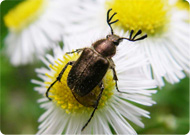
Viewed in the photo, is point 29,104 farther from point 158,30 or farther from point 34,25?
point 158,30

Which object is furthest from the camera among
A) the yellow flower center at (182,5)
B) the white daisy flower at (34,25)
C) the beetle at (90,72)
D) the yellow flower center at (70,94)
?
the white daisy flower at (34,25)

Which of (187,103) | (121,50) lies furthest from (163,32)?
(187,103)

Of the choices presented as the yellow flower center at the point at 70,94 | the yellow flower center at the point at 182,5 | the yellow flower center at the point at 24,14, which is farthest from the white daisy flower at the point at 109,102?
the yellow flower center at the point at 24,14

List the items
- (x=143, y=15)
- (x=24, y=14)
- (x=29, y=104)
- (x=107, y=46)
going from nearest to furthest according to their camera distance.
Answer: (x=107, y=46)
(x=143, y=15)
(x=24, y=14)
(x=29, y=104)

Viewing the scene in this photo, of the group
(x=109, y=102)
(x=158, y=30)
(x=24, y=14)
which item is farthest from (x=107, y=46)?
(x=24, y=14)

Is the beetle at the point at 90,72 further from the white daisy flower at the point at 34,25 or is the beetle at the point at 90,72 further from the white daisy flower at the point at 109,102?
the white daisy flower at the point at 34,25

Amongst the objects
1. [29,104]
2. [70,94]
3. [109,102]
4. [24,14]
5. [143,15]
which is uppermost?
[24,14]
